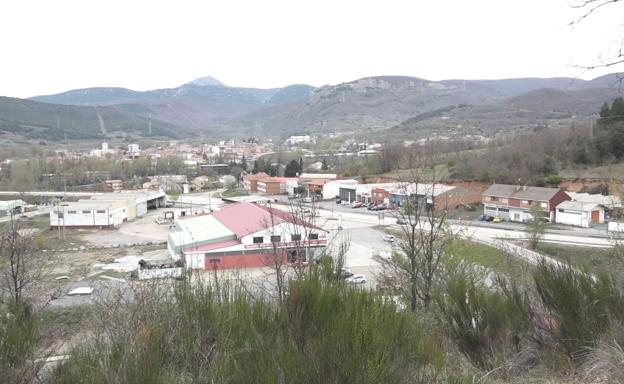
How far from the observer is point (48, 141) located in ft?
385

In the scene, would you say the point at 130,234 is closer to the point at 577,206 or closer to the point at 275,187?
the point at 275,187

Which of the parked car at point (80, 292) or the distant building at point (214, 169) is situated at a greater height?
the distant building at point (214, 169)

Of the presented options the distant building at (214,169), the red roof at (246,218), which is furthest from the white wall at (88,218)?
the distant building at (214,169)

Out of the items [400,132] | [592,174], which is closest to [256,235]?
[592,174]

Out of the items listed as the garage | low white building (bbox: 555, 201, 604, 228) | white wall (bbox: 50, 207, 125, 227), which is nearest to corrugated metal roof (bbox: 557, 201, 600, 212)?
low white building (bbox: 555, 201, 604, 228)

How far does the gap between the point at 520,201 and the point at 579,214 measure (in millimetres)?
3487

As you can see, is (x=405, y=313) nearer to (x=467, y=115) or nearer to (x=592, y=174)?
(x=592, y=174)

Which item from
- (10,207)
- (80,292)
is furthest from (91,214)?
(80,292)

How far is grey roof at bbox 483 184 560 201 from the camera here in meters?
29.8

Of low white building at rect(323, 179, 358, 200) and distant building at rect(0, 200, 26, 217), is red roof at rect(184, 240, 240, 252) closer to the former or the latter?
low white building at rect(323, 179, 358, 200)

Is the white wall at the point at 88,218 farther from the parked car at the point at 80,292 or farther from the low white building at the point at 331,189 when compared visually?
the low white building at the point at 331,189

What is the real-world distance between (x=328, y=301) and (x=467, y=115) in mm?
114952

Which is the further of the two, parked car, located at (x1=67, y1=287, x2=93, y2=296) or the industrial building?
the industrial building

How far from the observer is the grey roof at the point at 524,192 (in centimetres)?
2981
